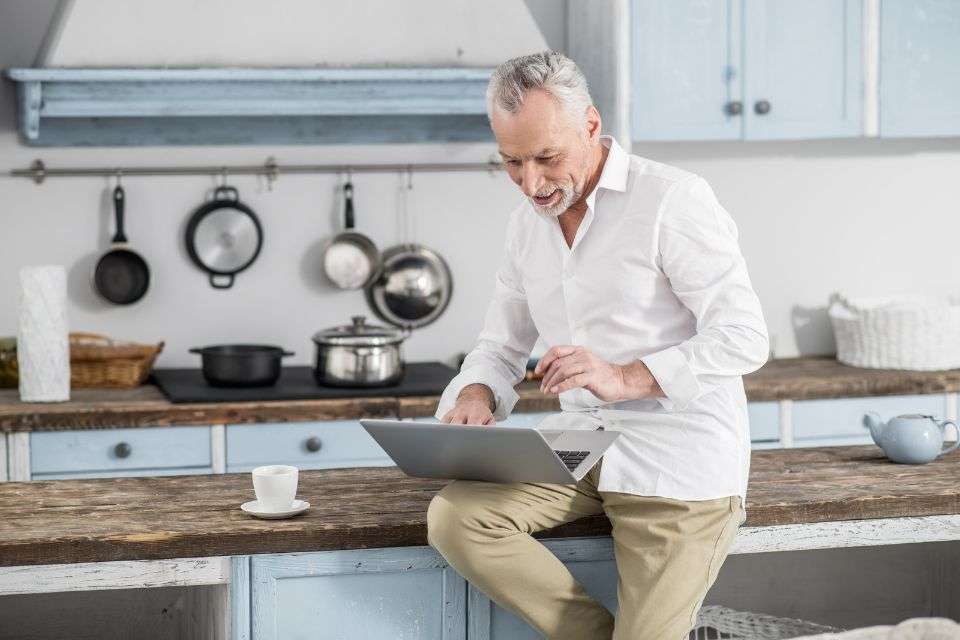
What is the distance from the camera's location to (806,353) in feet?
15.8

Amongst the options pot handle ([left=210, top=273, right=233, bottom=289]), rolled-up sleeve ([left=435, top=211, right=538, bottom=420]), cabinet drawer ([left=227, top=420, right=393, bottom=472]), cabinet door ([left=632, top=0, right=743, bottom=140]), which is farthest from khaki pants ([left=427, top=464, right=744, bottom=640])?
pot handle ([left=210, top=273, right=233, bottom=289])

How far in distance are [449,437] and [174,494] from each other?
2.14 feet

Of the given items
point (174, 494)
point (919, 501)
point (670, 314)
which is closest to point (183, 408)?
point (174, 494)

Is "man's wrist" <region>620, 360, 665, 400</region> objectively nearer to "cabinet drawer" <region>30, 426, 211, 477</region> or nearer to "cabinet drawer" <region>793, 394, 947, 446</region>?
"cabinet drawer" <region>30, 426, 211, 477</region>

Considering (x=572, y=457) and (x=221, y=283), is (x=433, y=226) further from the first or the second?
(x=572, y=457)

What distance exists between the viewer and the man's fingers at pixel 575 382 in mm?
2037

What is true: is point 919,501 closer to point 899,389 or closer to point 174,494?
point 174,494

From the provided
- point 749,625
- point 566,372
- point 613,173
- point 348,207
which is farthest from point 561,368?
point 348,207

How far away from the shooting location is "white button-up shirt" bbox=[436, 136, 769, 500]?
2.11m

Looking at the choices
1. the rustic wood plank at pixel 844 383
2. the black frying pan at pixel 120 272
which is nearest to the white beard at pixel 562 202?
the rustic wood plank at pixel 844 383

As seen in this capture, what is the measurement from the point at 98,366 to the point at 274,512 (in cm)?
204

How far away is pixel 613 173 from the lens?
224cm

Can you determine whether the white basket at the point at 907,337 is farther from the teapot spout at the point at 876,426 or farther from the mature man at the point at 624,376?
the mature man at the point at 624,376

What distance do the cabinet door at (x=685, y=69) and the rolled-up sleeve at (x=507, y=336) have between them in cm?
181
